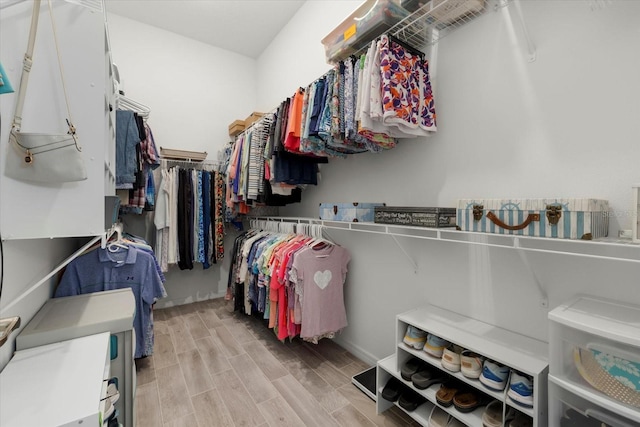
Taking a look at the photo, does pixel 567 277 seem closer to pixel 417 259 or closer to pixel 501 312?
pixel 501 312

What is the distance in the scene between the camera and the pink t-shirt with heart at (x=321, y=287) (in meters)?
2.01

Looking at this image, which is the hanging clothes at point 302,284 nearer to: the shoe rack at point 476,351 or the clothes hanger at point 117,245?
the shoe rack at point 476,351

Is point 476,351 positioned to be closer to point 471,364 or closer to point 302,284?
point 471,364

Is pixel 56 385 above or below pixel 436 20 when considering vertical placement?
below

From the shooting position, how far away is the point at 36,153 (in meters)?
0.90

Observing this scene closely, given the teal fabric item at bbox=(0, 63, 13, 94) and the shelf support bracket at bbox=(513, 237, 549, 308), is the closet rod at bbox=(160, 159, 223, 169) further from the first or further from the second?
the shelf support bracket at bbox=(513, 237, 549, 308)

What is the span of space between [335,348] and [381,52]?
2.19 m

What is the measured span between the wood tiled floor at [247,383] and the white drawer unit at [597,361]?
35.8 inches

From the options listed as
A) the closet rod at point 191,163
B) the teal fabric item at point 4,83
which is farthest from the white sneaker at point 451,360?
the closet rod at point 191,163

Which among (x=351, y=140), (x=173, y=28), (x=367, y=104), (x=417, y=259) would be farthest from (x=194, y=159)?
(x=417, y=259)

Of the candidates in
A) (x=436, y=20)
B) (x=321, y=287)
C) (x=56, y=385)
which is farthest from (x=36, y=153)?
(x=436, y=20)

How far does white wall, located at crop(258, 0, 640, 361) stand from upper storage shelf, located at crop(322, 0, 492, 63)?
0.08 m

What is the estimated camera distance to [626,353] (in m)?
0.83

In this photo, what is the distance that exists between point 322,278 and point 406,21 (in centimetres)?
170
